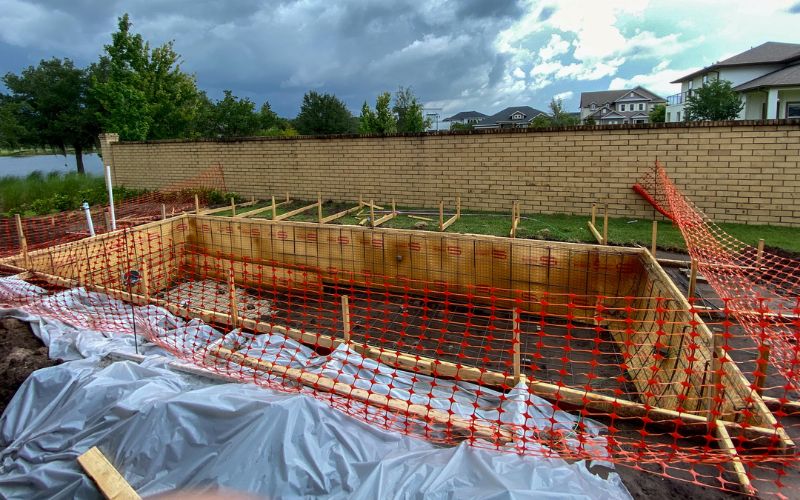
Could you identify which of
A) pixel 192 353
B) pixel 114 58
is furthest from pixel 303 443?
pixel 114 58

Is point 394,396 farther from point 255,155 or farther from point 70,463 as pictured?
point 255,155

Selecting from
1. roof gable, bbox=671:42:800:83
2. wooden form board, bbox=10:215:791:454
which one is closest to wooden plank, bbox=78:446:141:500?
wooden form board, bbox=10:215:791:454

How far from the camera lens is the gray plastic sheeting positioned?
8.59ft

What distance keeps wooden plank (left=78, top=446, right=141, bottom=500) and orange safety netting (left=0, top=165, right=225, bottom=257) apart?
611cm

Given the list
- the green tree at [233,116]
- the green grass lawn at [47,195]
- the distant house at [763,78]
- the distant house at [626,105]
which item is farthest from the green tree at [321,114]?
the distant house at [626,105]

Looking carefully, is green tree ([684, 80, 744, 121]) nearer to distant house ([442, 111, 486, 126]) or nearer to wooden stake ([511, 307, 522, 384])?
wooden stake ([511, 307, 522, 384])

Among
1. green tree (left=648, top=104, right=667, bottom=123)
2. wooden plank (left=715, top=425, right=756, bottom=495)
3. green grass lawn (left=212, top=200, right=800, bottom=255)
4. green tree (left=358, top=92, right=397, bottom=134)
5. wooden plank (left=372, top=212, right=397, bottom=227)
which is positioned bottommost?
wooden plank (left=715, top=425, right=756, bottom=495)

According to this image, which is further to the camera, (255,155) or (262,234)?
(255,155)

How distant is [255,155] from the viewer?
13.6m

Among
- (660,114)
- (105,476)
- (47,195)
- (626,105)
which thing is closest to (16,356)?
(105,476)

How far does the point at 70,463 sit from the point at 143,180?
1528cm

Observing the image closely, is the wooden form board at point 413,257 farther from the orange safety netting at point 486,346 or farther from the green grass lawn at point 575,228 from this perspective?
the green grass lawn at point 575,228

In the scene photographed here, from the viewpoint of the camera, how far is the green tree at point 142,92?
19.5m

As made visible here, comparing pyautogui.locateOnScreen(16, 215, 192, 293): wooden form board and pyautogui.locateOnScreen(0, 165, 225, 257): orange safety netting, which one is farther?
pyautogui.locateOnScreen(0, 165, 225, 257): orange safety netting
